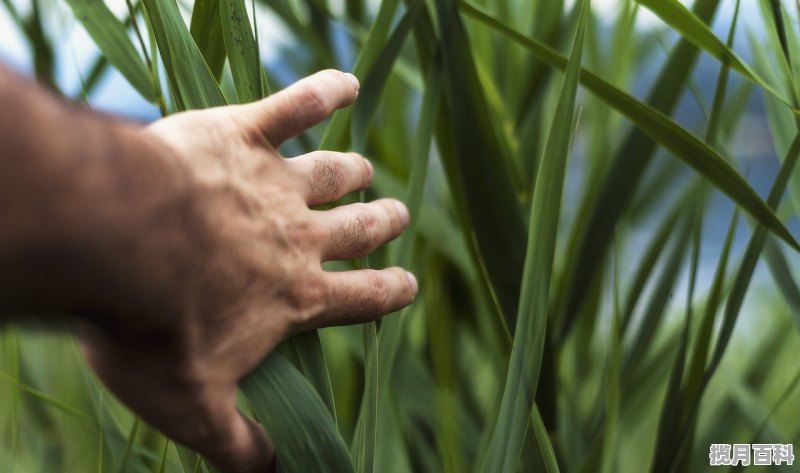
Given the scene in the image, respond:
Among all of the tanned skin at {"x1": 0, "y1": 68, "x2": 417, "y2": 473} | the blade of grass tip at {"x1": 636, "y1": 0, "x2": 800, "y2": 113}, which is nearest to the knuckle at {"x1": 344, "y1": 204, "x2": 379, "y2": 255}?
the tanned skin at {"x1": 0, "y1": 68, "x2": 417, "y2": 473}

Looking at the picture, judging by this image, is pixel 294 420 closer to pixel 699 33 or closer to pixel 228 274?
pixel 228 274

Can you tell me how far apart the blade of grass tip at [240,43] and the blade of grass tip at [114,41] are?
102 mm

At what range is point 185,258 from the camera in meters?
0.35

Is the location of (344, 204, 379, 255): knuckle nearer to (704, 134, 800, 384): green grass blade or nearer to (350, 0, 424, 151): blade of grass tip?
(350, 0, 424, 151): blade of grass tip

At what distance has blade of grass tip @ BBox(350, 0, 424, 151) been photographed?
529 mm

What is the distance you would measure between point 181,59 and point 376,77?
0.53ft

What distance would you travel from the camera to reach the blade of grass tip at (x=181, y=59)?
0.40 metres

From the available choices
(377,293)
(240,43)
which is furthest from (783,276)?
(240,43)

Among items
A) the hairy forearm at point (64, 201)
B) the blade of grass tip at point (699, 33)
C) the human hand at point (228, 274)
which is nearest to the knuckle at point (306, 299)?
the human hand at point (228, 274)

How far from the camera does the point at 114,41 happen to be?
50 cm

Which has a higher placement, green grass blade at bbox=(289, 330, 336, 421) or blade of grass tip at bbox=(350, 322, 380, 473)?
green grass blade at bbox=(289, 330, 336, 421)

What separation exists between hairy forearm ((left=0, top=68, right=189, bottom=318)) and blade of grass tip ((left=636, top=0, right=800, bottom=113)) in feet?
0.98

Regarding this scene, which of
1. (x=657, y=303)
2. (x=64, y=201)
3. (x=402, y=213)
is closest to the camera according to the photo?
(x=64, y=201)

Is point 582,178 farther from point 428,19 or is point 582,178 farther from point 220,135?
point 220,135
